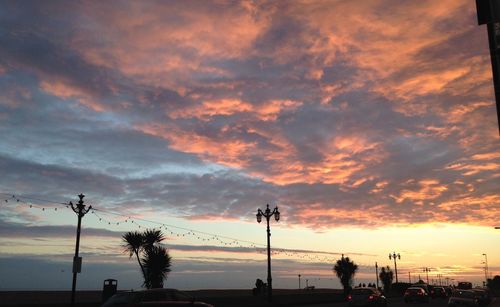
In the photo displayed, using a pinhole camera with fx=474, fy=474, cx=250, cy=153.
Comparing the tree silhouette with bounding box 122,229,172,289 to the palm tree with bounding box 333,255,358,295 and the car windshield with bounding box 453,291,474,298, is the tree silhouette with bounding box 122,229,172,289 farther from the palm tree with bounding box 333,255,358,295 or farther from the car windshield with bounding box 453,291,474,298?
the palm tree with bounding box 333,255,358,295

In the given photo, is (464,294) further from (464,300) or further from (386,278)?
(386,278)

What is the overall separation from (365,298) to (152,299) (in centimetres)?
1821

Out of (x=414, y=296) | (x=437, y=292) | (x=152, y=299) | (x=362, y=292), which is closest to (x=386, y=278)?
(x=437, y=292)

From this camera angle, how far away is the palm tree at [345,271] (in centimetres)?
6756

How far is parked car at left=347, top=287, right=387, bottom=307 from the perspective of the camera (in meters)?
31.7

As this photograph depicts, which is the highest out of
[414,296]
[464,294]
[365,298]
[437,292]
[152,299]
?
[152,299]

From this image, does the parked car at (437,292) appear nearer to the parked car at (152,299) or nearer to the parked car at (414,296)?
the parked car at (414,296)

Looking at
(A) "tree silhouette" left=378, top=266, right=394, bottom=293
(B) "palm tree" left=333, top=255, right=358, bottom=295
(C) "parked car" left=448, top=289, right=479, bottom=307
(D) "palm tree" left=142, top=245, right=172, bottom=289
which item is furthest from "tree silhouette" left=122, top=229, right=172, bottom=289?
(A) "tree silhouette" left=378, top=266, right=394, bottom=293

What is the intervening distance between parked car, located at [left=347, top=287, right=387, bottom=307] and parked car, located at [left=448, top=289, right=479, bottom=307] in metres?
4.92

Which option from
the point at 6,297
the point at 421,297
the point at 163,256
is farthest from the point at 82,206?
the point at 421,297

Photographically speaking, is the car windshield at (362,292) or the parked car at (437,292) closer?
the car windshield at (362,292)

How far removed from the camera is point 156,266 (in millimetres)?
30750

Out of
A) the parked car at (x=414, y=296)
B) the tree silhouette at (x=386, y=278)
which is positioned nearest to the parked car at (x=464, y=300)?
the parked car at (x=414, y=296)

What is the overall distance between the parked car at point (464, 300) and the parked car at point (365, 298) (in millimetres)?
4919
